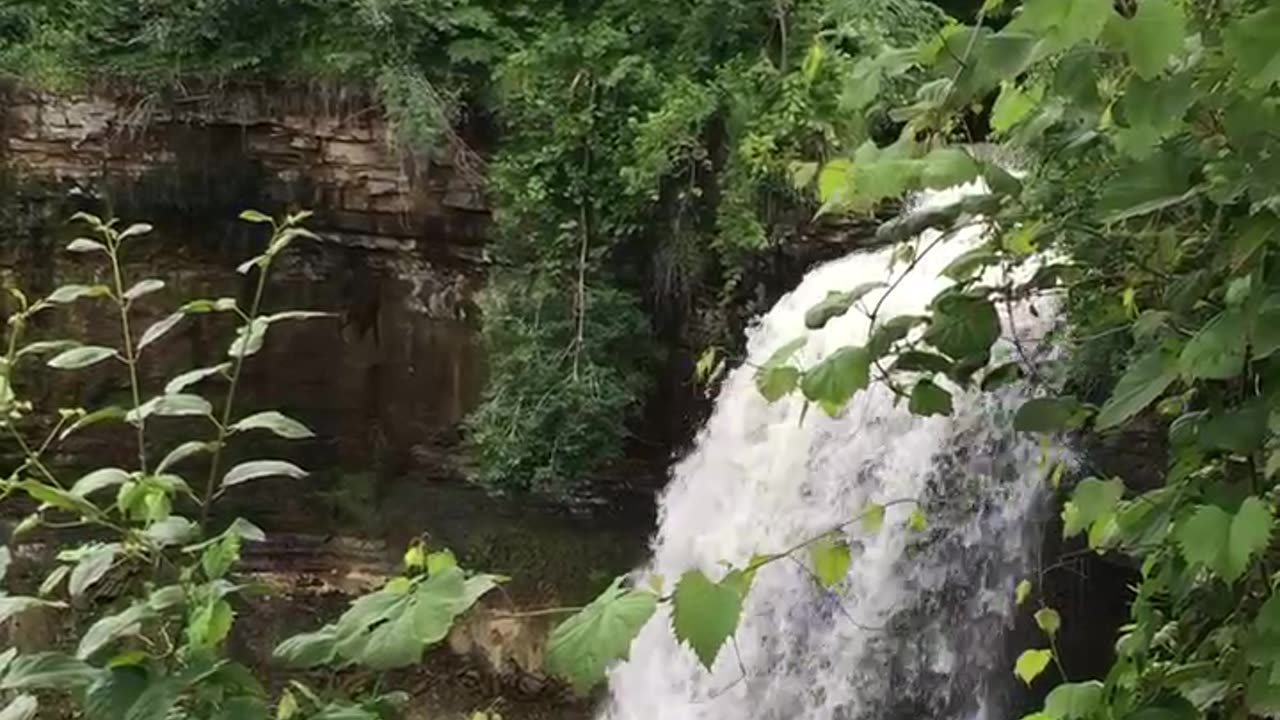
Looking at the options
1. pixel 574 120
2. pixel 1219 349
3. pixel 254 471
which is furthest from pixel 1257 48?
pixel 574 120

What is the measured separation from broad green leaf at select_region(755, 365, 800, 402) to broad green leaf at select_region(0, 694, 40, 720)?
61 cm

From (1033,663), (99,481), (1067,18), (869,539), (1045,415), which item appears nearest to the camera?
(1067,18)

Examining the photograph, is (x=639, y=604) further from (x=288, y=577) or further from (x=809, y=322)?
(x=288, y=577)

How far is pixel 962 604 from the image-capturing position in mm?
4250

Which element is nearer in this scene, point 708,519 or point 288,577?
point 708,519

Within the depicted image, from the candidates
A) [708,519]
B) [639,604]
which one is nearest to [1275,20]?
[639,604]

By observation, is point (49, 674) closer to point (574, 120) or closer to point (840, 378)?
point (840, 378)

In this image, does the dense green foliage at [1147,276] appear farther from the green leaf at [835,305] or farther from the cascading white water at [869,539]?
the cascading white water at [869,539]

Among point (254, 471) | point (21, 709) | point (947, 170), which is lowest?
point (21, 709)

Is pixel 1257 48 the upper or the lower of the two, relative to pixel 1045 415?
upper

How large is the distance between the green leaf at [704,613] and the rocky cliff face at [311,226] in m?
5.13

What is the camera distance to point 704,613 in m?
0.86

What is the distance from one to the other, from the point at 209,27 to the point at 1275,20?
5.81 m

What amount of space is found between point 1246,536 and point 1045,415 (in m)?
0.24
